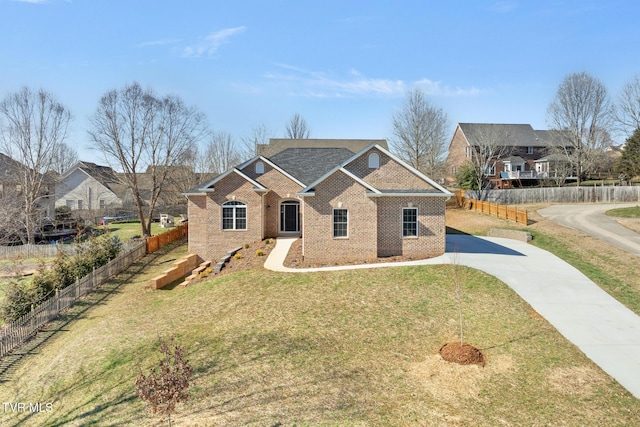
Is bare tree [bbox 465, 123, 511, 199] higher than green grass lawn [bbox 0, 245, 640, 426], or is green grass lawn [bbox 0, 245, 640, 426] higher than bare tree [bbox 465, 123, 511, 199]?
bare tree [bbox 465, 123, 511, 199]

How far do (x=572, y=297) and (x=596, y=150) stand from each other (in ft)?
136

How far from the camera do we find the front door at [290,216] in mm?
25422

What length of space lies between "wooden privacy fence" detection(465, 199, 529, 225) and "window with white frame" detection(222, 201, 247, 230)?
857 inches

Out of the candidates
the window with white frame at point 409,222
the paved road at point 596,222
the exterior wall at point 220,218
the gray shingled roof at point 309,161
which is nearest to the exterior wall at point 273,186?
the gray shingled roof at point 309,161

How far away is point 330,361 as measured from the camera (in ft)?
32.5

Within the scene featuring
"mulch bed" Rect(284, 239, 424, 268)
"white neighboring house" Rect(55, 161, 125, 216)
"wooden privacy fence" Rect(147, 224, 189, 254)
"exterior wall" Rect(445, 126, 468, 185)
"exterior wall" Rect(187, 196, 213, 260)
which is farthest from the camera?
"exterior wall" Rect(445, 126, 468, 185)

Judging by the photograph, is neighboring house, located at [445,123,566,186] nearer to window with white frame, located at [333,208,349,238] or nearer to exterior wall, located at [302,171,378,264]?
exterior wall, located at [302,171,378,264]

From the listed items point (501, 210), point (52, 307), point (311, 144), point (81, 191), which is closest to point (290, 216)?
point (52, 307)

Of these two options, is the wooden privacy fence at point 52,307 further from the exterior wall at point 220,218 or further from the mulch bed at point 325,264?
the mulch bed at point 325,264

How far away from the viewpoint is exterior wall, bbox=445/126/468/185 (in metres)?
56.3

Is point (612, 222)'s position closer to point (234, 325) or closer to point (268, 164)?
point (268, 164)

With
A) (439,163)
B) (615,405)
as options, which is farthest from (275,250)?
(439,163)

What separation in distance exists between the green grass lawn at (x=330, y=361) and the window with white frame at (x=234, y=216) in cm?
799

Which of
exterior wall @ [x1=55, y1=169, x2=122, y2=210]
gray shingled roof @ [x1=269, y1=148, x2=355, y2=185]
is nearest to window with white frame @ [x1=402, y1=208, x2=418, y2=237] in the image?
gray shingled roof @ [x1=269, y1=148, x2=355, y2=185]
